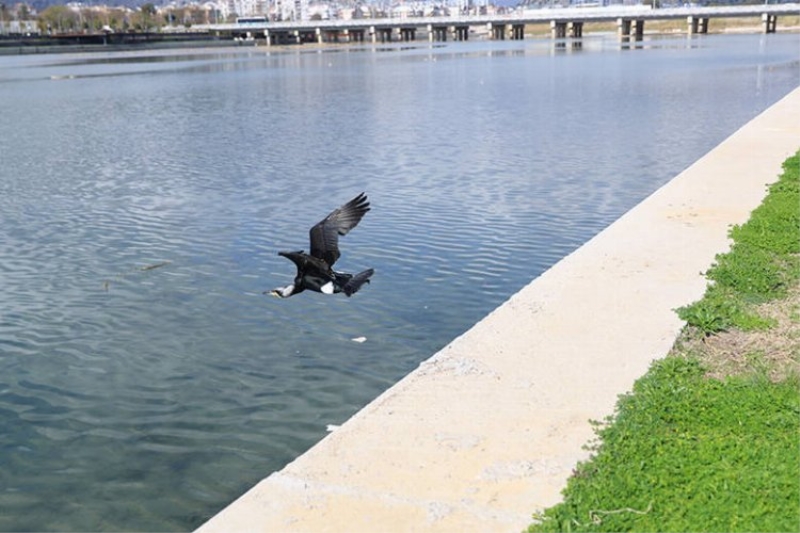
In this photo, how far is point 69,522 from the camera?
606cm

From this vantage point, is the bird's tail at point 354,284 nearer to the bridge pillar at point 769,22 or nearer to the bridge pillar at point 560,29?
the bridge pillar at point 769,22

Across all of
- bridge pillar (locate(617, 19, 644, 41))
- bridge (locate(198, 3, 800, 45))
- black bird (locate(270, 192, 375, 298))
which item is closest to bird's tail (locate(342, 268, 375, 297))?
black bird (locate(270, 192, 375, 298))

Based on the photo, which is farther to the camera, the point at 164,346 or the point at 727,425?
the point at 164,346

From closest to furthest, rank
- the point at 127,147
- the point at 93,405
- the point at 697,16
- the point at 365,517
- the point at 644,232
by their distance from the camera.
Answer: the point at 365,517 → the point at 93,405 → the point at 644,232 → the point at 127,147 → the point at 697,16

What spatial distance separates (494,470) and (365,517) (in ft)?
2.88

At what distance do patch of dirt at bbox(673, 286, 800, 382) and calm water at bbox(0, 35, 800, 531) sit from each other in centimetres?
275

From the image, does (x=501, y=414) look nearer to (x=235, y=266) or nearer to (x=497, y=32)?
(x=235, y=266)

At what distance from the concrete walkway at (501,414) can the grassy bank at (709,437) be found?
0.20 meters

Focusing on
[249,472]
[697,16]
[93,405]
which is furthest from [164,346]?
[697,16]

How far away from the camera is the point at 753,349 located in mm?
6891

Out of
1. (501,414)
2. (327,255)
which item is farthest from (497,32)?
(501,414)

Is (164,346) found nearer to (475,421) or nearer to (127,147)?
(475,421)

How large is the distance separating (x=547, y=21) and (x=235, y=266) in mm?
167569

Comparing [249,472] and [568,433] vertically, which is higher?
[568,433]
